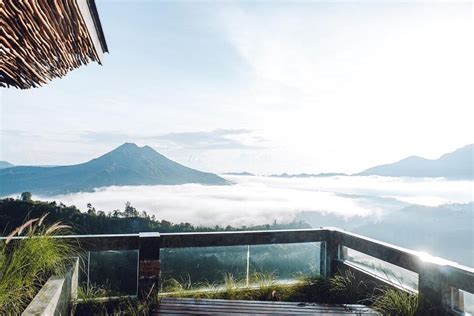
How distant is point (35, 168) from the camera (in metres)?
182

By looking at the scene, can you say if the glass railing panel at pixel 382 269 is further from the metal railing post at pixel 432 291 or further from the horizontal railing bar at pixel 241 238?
the horizontal railing bar at pixel 241 238

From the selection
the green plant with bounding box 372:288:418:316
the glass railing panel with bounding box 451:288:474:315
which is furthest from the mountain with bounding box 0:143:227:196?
the glass railing panel with bounding box 451:288:474:315

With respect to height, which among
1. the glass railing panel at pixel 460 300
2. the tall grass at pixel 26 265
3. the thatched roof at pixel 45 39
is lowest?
the glass railing panel at pixel 460 300

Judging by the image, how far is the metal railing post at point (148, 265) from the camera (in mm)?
4531

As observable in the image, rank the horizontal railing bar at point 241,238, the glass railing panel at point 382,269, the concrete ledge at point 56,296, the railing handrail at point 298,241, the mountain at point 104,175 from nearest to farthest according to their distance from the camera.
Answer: the concrete ledge at point 56,296 → the railing handrail at point 298,241 → the glass railing panel at point 382,269 → the horizontal railing bar at point 241,238 → the mountain at point 104,175

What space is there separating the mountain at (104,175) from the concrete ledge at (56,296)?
149 meters

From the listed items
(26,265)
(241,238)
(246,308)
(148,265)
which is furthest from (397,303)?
(26,265)

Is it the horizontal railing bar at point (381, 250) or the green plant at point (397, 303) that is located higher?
the horizontal railing bar at point (381, 250)

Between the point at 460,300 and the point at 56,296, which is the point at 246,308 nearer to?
the point at 56,296

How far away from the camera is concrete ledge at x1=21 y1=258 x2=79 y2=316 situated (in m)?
3.03

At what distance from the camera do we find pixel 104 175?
15525cm

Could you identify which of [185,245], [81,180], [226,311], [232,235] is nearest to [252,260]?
[232,235]

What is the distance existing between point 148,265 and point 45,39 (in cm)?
281

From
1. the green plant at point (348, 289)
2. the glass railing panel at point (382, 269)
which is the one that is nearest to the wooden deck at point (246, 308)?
the green plant at point (348, 289)
